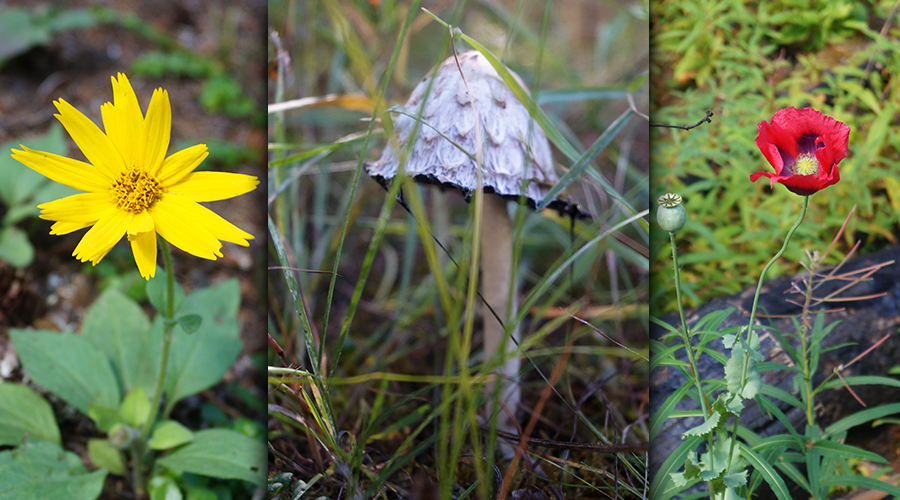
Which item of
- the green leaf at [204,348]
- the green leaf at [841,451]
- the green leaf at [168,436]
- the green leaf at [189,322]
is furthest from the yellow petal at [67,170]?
the green leaf at [841,451]

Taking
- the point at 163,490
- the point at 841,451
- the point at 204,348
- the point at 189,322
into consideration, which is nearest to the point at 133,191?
the point at 189,322

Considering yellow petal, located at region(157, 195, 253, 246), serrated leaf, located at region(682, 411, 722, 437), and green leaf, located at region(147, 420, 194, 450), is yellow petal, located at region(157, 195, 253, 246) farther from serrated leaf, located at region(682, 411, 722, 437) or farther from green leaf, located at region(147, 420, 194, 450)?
serrated leaf, located at region(682, 411, 722, 437)

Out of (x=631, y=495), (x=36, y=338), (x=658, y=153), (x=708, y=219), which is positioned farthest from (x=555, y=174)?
(x=36, y=338)

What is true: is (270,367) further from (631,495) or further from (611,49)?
(611,49)

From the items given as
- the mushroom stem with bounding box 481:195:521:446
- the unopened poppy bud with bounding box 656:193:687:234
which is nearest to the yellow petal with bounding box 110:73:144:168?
the mushroom stem with bounding box 481:195:521:446

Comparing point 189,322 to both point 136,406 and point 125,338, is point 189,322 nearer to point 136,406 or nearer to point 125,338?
point 136,406
